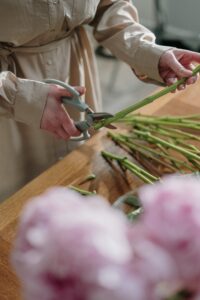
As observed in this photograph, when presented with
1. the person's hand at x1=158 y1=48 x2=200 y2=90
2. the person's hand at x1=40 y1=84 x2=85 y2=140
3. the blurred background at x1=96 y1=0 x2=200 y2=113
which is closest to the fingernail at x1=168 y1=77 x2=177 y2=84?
the person's hand at x1=158 y1=48 x2=200 y2=90

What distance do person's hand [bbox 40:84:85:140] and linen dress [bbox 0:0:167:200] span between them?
11 mm

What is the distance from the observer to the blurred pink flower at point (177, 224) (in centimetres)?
23

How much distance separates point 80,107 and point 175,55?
23 cm

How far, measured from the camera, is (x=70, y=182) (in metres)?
0.80

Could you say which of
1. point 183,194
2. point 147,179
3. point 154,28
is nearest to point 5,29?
point 147,179

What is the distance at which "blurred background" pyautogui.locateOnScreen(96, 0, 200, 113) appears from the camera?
2.26 metres

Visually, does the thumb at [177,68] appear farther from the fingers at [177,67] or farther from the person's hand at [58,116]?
the person's hand at [58,116]

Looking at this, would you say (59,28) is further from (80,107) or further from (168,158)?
(168,158)

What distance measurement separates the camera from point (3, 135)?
938 mm

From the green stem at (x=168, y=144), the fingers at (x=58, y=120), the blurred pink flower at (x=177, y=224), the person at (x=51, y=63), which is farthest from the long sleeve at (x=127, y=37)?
the blurred pink flower at (x=177, y=224)

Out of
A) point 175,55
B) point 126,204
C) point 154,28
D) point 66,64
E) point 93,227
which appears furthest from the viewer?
point 154,28

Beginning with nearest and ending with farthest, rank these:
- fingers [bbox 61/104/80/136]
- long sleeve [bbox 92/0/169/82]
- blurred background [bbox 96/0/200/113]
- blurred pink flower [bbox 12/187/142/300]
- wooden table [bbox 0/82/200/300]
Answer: blurred pink flower [bbox 12/187/142/300], wooden table [bbox 0/82/200/300], fingers [bbox 61/104/80/136], long sleeve [bbox 92/0/169/82], blurred background [bbox 96/0/200/113]

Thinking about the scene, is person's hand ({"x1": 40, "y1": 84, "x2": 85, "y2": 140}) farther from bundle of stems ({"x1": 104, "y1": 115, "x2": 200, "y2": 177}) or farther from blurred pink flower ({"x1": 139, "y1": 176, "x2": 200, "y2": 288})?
blurred pink flower ({"x1": 139, "y1": 176, "x2": 200, "y2": 288})

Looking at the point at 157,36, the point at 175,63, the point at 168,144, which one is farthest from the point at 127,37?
the point at 157,36
